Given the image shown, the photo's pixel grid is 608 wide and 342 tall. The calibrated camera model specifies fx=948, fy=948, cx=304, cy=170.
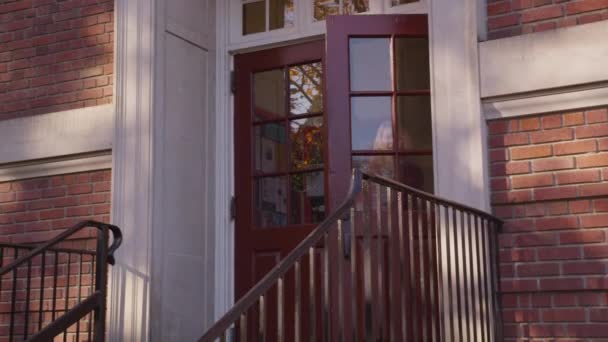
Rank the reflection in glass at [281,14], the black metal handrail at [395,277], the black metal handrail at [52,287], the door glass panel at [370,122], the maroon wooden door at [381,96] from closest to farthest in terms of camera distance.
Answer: the black metal handrail at [395,277] < the black metal handrail at [52,287] < the maroon wooden door at [381,96] < the door glass panel at [370,122] < the reflection in glass at [281,14]

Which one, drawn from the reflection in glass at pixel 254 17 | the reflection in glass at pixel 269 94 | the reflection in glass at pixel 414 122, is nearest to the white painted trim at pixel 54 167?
the reflection in glass at pixel 269 94

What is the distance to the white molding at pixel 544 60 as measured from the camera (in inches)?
183

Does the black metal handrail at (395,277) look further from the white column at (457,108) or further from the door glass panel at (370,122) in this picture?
the door glass panel at (370,122)

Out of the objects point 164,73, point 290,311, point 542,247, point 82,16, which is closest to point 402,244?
point 542,247

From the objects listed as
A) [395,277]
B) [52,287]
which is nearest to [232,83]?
[52,287]

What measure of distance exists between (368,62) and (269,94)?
0.83 m

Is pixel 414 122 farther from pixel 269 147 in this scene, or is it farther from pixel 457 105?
pixel 269 147

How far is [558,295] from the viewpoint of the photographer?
4570mm

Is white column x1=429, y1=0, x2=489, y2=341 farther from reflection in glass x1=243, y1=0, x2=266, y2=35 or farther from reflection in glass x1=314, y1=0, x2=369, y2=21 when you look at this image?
reflection in glass x1=243, y1=0, x2=266, y2=35

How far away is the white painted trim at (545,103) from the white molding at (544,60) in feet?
0.15

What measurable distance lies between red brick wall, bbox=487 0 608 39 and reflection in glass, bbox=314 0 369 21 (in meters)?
1.17

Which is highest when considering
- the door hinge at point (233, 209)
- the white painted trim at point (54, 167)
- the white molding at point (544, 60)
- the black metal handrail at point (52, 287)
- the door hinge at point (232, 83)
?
the door hinge at point (232, 83)

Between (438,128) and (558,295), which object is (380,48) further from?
(558,295)

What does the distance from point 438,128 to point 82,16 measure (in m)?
2.64
